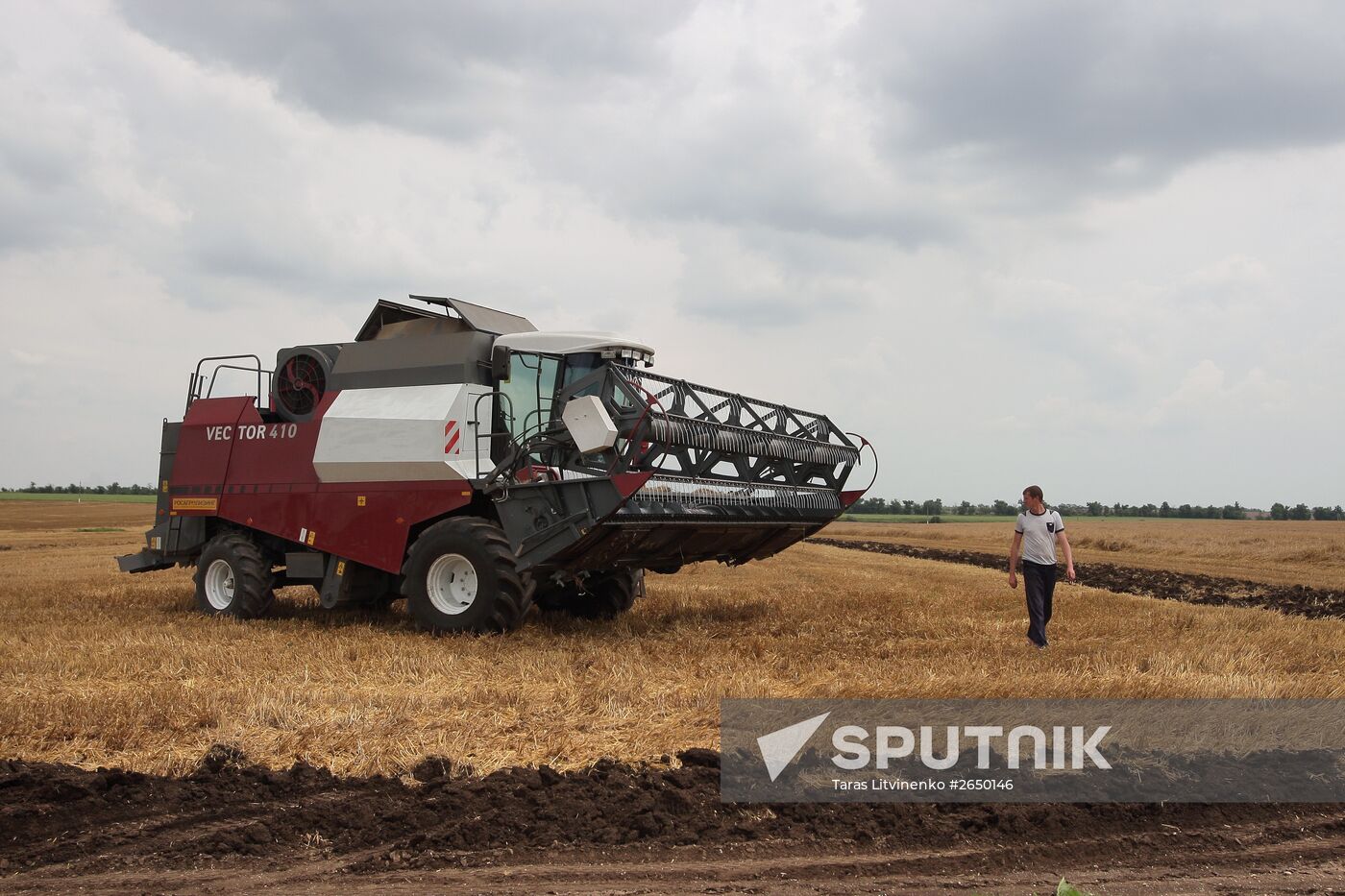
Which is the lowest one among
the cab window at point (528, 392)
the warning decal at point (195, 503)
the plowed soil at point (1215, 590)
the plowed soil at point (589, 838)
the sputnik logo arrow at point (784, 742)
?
the plowed soil at point (589, 838)

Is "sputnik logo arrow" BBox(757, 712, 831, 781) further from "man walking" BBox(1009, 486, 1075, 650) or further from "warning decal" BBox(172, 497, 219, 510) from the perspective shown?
"warning decal" BBox(172, 497, 219, 510)

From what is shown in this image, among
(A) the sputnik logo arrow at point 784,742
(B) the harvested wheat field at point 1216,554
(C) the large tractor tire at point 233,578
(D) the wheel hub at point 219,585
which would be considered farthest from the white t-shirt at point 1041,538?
(B) the harvested wheat field at point 1216,554

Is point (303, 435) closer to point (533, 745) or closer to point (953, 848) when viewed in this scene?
point (533, 745)

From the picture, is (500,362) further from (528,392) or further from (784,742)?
(784,742)

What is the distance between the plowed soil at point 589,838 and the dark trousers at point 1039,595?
161 inches

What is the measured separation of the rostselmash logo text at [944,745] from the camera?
17.5 feet

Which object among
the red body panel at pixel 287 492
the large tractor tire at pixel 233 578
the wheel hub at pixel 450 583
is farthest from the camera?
the large tractor tire at pixel 233 578

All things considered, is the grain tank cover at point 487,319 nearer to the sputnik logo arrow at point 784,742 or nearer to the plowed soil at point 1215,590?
the sputnik logo arrow at point 784,742

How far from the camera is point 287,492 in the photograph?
11328mm

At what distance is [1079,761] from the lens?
5.40 metres

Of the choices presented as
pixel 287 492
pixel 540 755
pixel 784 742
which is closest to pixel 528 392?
pixel 287 492

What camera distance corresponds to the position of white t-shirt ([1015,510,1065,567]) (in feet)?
30.2

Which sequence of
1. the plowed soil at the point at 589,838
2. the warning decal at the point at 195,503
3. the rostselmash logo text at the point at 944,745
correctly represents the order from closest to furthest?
1. the plowed soil at the point at 589,838
2. the rostselmash logo text at the point at 944,745
3. the warning decal at the point at 195,503

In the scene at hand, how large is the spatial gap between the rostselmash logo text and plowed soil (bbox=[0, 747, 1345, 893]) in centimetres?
54
